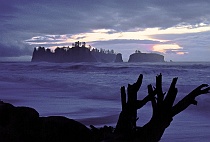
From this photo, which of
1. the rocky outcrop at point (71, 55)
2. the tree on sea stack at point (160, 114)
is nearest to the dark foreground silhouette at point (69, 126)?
the tree on sea stack at point (160, 114)

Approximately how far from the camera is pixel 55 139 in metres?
4.62

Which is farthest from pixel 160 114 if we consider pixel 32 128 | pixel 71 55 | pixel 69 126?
pixel 71 55

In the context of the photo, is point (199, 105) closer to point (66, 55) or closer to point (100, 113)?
point (100, 113)

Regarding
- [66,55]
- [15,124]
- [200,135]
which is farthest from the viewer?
[66,55]

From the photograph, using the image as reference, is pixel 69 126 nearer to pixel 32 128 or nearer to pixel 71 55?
pixel 32 128

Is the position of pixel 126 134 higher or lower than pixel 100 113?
higher

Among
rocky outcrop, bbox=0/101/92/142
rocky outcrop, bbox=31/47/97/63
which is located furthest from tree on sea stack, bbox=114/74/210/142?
rocky outcrop, bbox=31/47/97/63

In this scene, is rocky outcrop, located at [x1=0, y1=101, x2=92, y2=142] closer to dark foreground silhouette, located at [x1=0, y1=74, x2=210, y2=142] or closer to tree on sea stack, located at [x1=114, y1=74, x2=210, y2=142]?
dark foreground silhouette, located at [x1=0, y1=74, x2=210, y2=142]

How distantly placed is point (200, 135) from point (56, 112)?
5371mm

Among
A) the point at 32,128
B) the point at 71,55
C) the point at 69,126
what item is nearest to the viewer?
the point at 32,128

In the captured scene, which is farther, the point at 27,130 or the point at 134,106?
the point at 134,106

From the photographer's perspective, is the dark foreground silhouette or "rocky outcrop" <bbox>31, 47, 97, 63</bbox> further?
"rocky outcrop" <bbox>31, 47, 97, 63</bbox>

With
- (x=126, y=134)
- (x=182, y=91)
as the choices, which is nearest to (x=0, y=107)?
(x=126, y=134)

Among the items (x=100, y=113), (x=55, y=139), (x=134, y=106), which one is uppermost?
(x=134, y=106)
